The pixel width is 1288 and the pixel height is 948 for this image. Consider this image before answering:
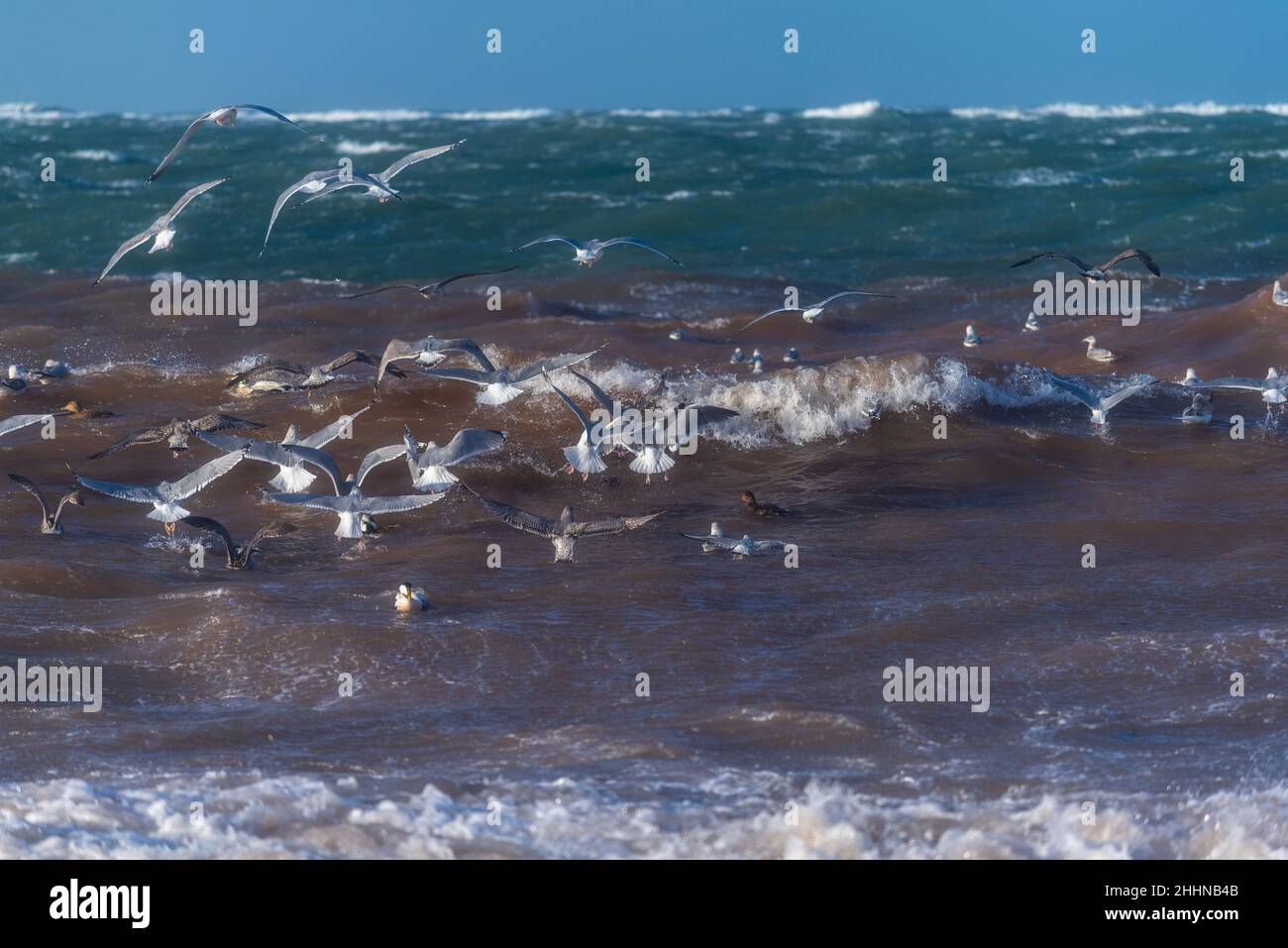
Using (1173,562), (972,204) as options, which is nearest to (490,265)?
(972,204)

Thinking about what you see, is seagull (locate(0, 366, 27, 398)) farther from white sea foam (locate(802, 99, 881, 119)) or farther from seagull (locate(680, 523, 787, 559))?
white sea foam (locate(802, 99, 881, 119))

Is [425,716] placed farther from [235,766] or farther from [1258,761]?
[1258,761]

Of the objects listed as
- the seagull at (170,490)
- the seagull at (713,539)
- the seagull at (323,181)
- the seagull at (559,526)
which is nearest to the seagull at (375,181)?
the seagull at (323,181)

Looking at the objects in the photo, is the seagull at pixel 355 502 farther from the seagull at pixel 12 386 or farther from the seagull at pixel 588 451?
the seagull at pixel 12 386

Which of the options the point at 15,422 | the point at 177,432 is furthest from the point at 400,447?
the point at 15,422

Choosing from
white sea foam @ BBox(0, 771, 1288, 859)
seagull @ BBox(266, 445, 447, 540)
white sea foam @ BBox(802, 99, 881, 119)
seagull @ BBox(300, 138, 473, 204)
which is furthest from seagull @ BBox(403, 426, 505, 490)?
white sea foam @ BBox(802, 99, 881, 119)
